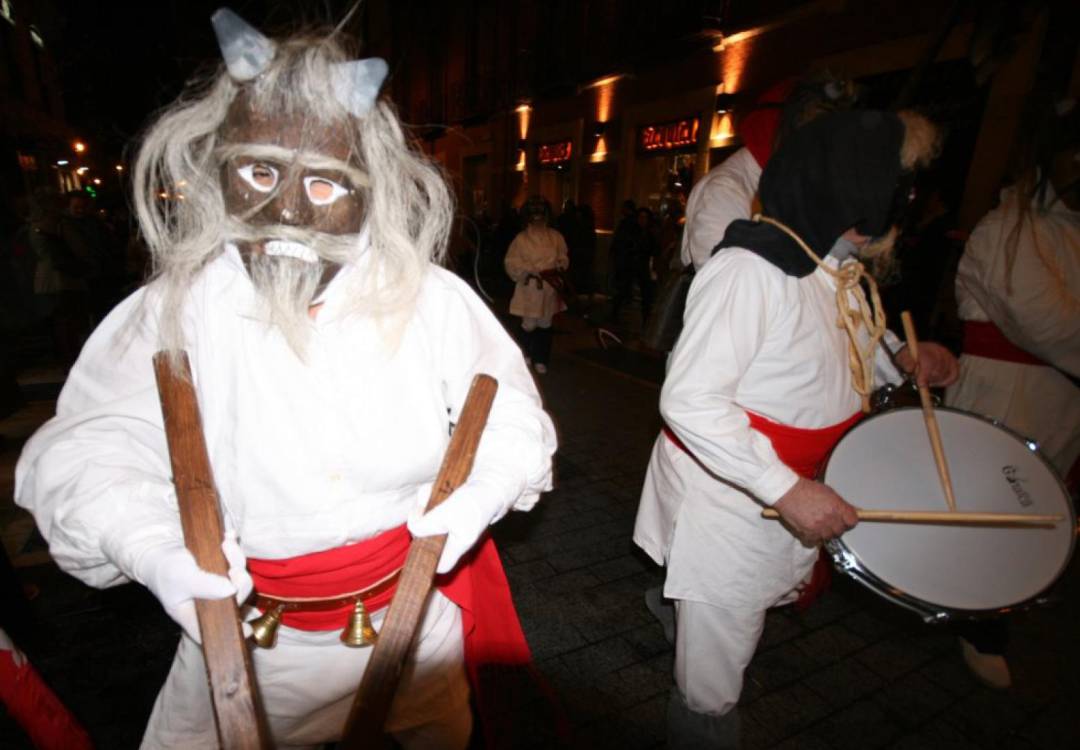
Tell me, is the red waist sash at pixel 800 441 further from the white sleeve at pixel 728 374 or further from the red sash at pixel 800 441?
the white sleeve at pixel 728 374

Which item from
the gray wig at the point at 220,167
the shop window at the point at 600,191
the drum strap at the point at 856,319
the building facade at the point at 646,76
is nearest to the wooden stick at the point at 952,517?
the drum strap at the point at 856,319

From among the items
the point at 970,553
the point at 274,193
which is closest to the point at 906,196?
the point at 970,553

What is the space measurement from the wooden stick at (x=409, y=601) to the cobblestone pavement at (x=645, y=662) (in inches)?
43.1

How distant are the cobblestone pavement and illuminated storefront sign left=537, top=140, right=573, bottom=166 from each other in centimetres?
1460

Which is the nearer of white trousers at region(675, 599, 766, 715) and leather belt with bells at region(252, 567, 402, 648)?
leather belt with bells at region(252, 567, 402, 648)

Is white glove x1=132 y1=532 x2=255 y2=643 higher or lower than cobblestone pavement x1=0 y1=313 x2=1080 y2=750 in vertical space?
higher

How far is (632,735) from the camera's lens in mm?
2203

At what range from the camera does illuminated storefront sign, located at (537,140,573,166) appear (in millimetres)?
15992

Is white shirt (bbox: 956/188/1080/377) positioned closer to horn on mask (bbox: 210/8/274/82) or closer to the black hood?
the black hood

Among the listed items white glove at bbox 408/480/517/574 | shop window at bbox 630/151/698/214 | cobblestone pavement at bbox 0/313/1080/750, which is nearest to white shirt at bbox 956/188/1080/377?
cobblestone pavement at bbox 0/313/1080/750

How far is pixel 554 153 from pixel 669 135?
5.16 m

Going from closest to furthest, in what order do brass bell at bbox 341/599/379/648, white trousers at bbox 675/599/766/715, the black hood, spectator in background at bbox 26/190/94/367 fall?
brass bell at bbox 341/599/379/648 → the black hood → white trousers at bbox 675/599/766/715 → spectator in background at bbox 26/190/94/367

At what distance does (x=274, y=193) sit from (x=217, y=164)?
0.18 meters

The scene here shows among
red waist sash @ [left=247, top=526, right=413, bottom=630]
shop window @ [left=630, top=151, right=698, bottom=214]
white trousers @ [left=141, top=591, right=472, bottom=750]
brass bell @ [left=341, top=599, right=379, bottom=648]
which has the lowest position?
white trousers @ [left=141, top=591, right=472, bottom=750]
